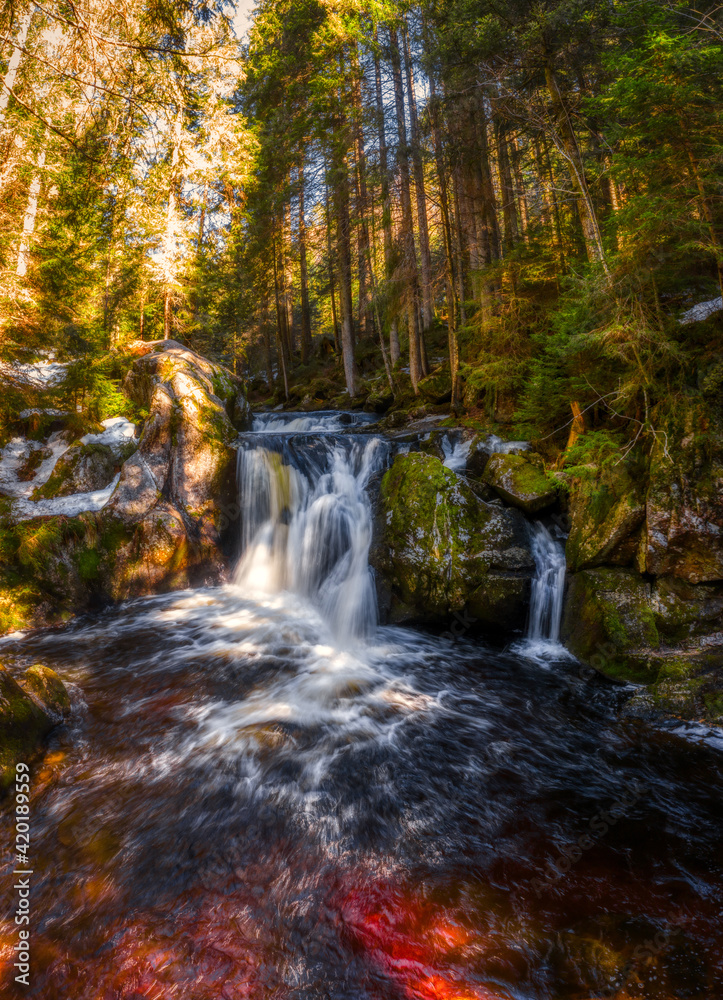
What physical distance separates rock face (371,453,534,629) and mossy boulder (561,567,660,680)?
906 millimetres

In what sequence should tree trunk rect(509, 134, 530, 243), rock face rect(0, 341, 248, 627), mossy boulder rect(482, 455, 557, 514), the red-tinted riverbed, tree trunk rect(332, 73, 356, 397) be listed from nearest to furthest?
the red-tinted riverbed, mossy boulder rect(482, 455, 557, 514), rock face rect(0, 341, 248, 627), tree trunk rect(509, 134, 530, 243), tree trunk rect(332, 73, 356, 397)

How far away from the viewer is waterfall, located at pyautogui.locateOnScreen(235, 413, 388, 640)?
872 centimetres

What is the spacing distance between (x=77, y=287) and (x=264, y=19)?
12.8 metres

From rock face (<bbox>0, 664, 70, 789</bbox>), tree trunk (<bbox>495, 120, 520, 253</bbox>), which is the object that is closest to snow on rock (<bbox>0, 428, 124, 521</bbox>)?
rock face (<bbox>0, 664, 70, 789</bbox>)

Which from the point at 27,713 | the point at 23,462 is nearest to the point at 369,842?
the point at 27,713

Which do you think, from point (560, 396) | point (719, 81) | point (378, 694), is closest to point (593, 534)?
point (560, 396)

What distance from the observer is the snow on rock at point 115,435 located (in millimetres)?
11750

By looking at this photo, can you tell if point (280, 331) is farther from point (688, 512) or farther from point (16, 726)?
point (16, 726)

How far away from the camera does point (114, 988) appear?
8.29ft

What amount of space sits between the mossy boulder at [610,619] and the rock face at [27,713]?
21.9ft

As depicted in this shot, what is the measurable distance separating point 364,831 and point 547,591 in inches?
183

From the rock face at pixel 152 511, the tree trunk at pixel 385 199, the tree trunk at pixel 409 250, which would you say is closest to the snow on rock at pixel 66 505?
the rock face at pixel 152 511

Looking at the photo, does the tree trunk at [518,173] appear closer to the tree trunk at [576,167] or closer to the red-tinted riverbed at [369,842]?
the tree trunk at [576,167]

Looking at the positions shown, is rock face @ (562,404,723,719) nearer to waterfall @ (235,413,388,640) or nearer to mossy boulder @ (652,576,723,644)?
mossy boulder @ (652,576,723,644)
